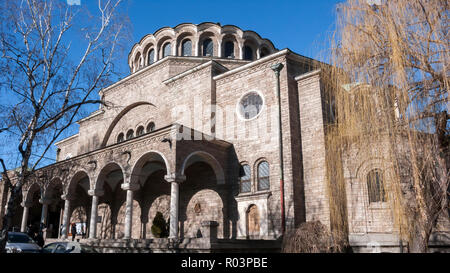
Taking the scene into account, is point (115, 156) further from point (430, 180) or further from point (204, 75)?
point (430, 180)

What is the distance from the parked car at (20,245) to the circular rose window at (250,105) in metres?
10.4

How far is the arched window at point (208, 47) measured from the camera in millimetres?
25234

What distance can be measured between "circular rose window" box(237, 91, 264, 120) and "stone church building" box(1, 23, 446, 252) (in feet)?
0.18

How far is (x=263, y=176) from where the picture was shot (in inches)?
634

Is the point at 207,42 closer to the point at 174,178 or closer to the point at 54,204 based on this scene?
the point at 174,178

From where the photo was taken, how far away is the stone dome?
82.4 ft

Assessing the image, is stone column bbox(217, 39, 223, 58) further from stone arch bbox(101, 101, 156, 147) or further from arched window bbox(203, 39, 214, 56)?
stone arch bbox(101, 101, 156, 147)

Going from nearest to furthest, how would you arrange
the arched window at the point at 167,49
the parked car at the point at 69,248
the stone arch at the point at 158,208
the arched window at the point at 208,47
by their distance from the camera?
the parked car at the point at 69,248, the stone arch at the point at 158,208, the arched window at the point at 208,47, the arched window at the point at 167,49

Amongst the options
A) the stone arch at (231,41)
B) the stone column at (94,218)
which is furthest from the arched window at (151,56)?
the stone column at (94,218)

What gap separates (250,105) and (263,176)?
3.56 meters

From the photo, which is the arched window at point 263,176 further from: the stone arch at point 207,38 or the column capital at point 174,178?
the stone arch at point 207,38

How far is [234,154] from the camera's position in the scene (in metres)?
17.2

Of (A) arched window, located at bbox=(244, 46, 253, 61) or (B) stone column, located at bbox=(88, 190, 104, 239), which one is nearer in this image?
(B) stone column, located at bbox=(88, 190, 104, 239)

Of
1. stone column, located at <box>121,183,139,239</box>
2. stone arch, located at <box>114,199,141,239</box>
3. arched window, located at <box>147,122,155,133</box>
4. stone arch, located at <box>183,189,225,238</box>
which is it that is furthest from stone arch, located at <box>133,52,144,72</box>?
stone arch, located at <box>183,189,225,238</box>
